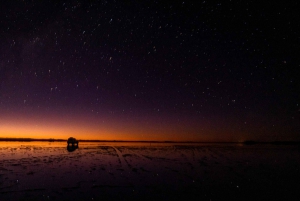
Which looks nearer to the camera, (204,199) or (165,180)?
(204,199)

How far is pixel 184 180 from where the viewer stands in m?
9.54

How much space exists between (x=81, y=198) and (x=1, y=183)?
3986 mm

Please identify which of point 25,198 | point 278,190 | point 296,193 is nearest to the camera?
point 25,198

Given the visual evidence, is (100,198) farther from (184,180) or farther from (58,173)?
(58,173)

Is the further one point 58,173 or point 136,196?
point 58,173

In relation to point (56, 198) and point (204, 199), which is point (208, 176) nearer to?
point (204, 199)

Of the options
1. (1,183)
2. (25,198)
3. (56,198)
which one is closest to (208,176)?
(56,198)

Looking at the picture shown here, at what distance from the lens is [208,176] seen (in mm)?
10539

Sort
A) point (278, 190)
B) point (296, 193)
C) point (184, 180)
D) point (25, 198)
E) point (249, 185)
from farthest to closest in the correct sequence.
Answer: point (184, 180)
point (249, 185)
point (278, 190)
point (296, 193)
point (25, 198)

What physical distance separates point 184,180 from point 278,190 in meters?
3.61

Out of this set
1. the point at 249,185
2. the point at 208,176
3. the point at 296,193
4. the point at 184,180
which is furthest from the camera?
the point at 208,176

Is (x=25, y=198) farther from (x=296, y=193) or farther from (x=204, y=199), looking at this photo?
(x=296, y=193)

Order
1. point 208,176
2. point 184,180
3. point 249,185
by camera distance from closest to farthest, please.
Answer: point 249,185 < point 184,180 < point 208,176

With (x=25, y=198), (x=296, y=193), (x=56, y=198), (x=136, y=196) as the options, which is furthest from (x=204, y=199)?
(x=25, y=198)
